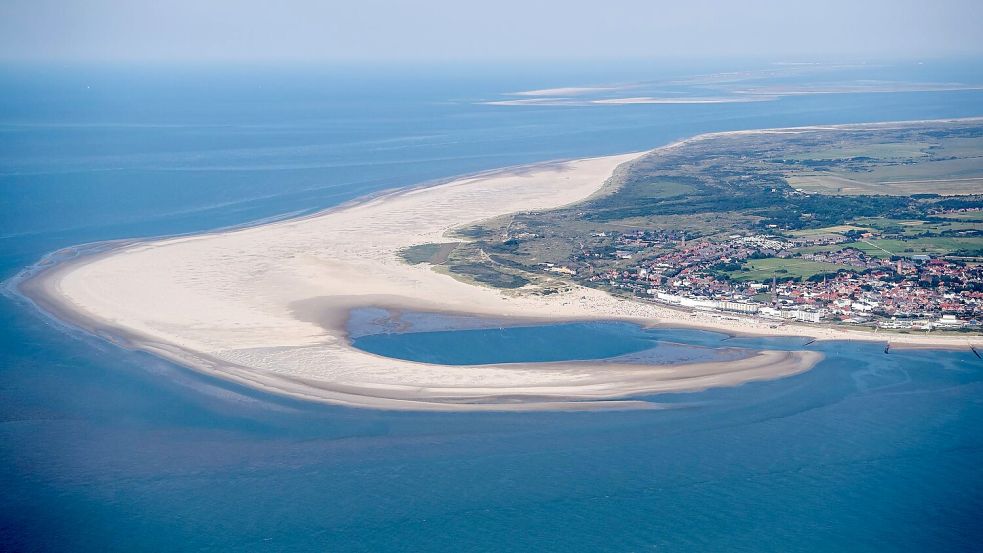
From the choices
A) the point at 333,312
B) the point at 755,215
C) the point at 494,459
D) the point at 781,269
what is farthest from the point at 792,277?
the point at 494,459

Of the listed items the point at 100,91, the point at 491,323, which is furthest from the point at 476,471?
the point at 100,91

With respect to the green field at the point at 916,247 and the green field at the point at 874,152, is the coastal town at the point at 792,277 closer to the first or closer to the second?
the green field at the point at 916,247

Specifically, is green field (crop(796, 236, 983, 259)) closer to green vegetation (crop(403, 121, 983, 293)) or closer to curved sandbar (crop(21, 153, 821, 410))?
green vegetation (crop(403, 121, 983, 293))

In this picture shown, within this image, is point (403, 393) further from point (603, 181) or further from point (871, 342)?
point (603, 181)

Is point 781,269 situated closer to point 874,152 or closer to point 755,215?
point 755,215

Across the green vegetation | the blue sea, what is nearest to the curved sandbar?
the blue sea

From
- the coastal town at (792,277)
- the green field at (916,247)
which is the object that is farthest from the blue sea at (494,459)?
the green field at (916,247)

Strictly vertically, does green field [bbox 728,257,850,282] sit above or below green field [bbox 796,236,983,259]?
above
